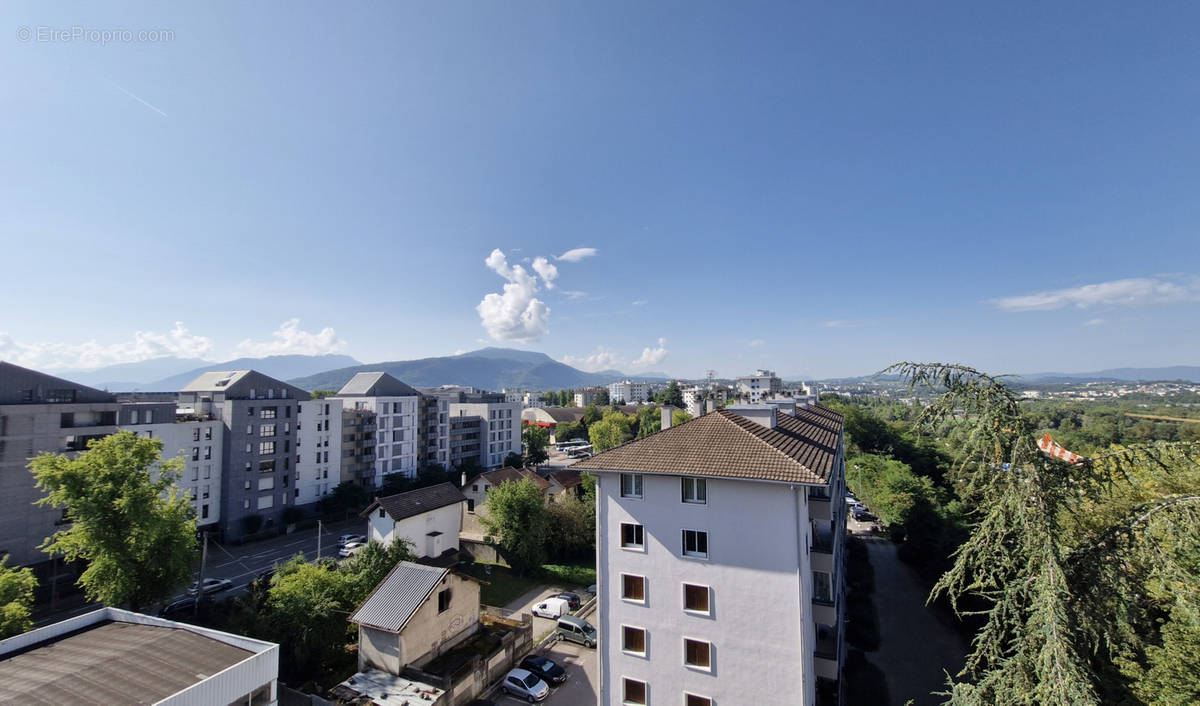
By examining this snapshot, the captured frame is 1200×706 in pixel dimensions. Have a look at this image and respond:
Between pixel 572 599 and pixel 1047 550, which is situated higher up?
pixel 1047 550

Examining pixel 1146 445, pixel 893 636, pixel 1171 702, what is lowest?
pixel 893 636

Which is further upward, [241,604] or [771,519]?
[771,519]

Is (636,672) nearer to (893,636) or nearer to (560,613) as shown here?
(560,613)

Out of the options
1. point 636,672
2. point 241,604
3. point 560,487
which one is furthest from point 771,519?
point 560,487

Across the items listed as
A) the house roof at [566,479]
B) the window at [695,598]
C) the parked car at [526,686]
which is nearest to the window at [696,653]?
the window at [695,598]

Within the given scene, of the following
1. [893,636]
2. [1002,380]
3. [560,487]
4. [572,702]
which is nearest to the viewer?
[1002,380]

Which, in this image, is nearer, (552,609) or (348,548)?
(552,609)

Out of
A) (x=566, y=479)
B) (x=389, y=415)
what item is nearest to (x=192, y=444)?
(x=389, y=415)

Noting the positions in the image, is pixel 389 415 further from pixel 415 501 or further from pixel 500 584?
pixel 500 584
